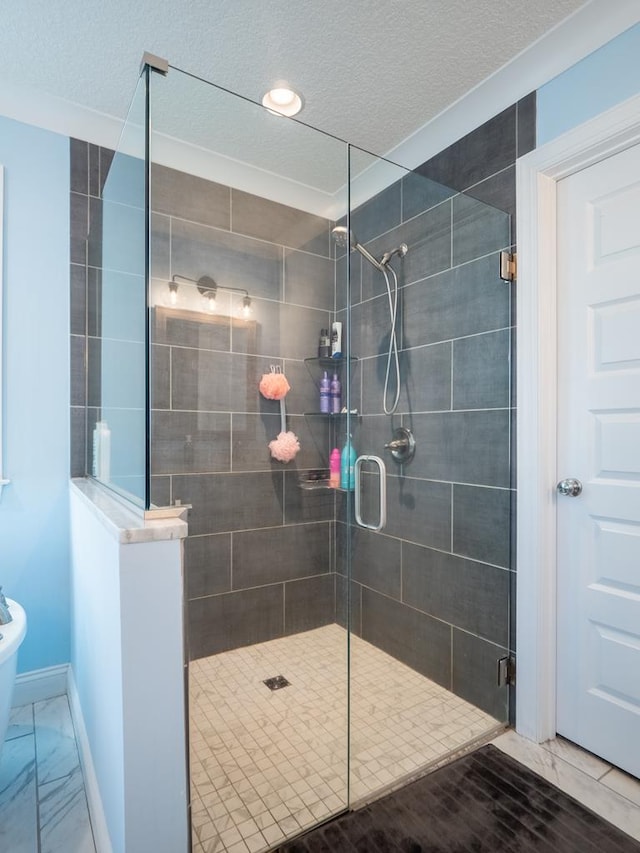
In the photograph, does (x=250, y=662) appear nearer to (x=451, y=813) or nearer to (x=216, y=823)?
(x=216, y=823)

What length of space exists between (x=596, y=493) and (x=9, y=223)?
2.45 m

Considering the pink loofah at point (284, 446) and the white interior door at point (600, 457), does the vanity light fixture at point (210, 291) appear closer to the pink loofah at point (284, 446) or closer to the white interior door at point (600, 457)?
the pink loofah at point (284, 446)

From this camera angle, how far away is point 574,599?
1.65 metres

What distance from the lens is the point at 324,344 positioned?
2125 millimetres

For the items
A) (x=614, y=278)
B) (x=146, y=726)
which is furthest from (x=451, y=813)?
(x=614, y=278)

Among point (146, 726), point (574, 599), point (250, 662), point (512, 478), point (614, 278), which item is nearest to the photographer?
point (146, 726)

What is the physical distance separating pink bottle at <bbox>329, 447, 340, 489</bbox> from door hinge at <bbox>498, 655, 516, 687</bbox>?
3.04ft

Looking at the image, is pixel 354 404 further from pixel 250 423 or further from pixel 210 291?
pixel 210 291

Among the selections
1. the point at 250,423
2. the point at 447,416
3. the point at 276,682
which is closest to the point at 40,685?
the point at 276,682

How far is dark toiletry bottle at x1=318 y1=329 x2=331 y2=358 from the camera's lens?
2.11 meters

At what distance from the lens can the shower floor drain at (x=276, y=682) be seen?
195cm

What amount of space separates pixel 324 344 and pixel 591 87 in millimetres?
1272

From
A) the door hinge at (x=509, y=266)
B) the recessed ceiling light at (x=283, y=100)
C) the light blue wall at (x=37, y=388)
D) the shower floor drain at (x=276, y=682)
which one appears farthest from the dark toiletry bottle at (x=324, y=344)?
the shower floor drain at (x=276, y=682)

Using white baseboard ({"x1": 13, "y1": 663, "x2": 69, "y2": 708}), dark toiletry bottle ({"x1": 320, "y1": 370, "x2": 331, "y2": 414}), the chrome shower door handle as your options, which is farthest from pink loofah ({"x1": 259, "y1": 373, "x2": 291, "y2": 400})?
white baseboard ({"x1": 13, "y1": 663, "x2": 69, "y2": 708})
